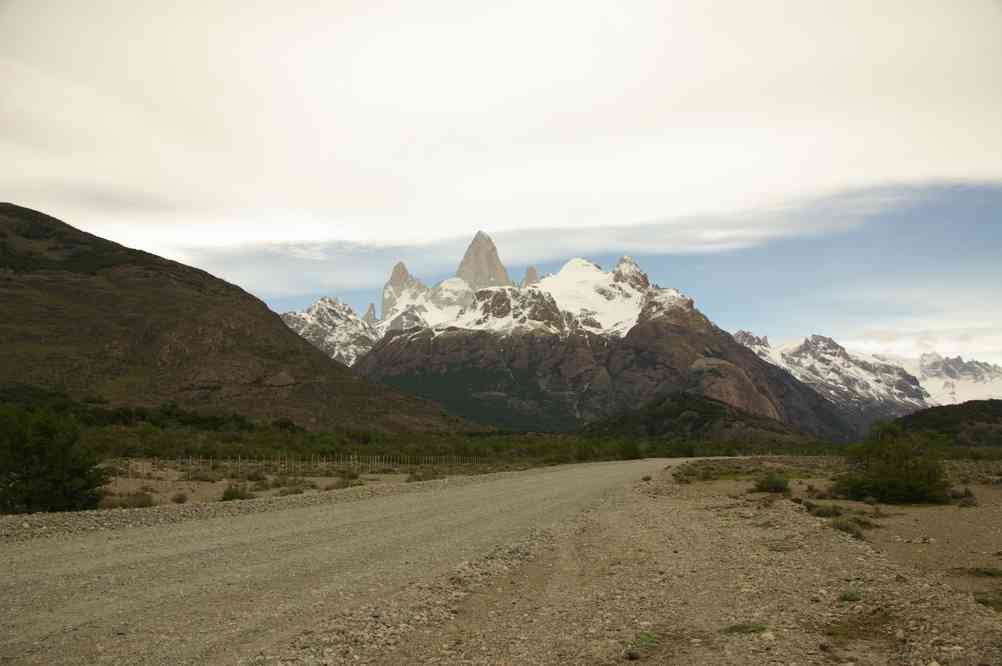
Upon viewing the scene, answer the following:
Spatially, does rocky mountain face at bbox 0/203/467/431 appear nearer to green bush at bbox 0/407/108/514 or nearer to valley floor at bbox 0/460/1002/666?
green bush at bbox 0/407/108/514

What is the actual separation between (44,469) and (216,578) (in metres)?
17.4

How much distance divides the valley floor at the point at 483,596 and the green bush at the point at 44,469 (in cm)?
766

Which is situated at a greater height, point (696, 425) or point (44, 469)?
point (44, 469)

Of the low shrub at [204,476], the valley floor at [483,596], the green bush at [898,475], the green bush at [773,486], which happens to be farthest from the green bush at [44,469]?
the green bush at [898,475]

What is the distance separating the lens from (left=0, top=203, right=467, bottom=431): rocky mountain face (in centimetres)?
9869

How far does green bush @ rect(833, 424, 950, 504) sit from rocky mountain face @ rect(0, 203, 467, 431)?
85.5m

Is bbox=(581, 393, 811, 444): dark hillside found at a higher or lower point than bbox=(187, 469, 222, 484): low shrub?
lower

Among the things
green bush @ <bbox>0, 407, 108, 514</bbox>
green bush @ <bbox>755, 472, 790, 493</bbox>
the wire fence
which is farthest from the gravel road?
the wire fence

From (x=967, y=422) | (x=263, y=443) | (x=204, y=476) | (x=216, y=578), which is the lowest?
(x=263, y=443)

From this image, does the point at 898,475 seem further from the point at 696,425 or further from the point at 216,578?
the point at 696,425

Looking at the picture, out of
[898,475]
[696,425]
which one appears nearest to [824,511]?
[898,475]

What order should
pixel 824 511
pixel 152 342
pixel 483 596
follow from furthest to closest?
1. pixel 152 342
2. pixel 824 511
3. pixel 483 596

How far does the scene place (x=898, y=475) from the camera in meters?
33.8

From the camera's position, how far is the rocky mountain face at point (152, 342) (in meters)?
98.7
